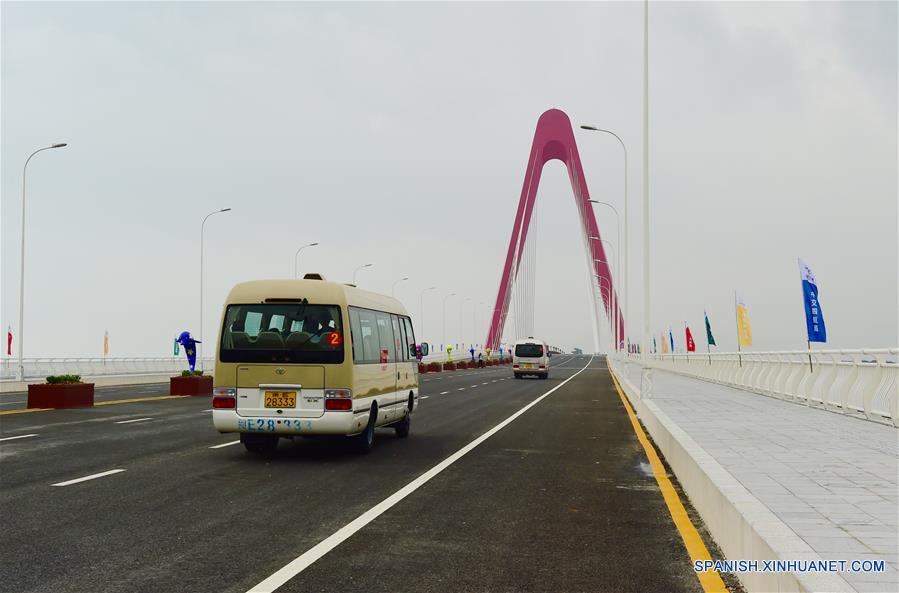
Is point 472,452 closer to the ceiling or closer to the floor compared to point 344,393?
closer to the floor

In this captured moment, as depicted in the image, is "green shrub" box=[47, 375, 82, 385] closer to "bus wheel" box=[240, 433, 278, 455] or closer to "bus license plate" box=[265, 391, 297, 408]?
"bus wheel" box=[240, 433, 278, 455]

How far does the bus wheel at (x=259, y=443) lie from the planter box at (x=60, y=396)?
40.6 feet

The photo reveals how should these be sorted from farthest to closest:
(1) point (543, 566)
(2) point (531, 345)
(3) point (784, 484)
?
(2) point (531, 345)
(3) point (784, 484)
(1) point (543, 566)

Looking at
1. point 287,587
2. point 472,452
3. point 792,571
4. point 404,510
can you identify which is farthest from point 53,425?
point 792,571

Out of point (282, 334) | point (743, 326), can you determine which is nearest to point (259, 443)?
Answer: point (282, 334)

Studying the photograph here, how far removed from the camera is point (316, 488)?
959 cm

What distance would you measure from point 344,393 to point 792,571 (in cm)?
789

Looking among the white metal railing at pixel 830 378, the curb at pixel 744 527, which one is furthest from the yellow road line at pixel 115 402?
the curb at pixel 744 527

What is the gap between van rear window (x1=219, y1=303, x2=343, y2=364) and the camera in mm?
12000

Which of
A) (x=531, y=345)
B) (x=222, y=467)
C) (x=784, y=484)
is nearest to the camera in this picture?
(x=784, y=484)

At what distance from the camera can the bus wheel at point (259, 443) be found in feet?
41.6

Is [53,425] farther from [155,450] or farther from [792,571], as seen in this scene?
[792,571]

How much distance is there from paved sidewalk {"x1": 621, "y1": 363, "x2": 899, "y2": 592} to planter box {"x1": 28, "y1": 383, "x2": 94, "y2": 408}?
49.9 ft

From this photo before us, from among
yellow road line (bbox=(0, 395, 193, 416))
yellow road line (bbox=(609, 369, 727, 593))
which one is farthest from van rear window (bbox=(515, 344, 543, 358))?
yellow road line (bbox=(609, 369, 727, 593))
